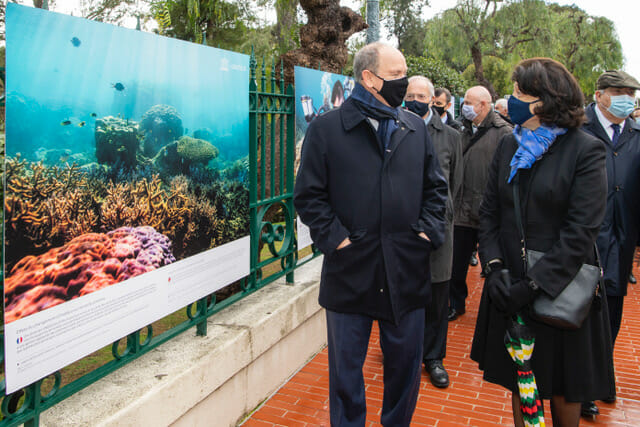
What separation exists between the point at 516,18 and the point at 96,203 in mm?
32192

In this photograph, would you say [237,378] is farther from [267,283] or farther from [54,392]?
A: [54,392]

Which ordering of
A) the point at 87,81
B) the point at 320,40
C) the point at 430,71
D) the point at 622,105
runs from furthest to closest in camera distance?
1. the point at 430,71
2. the point at 320,40
3. the point at 622,105
4. the point at 87,81

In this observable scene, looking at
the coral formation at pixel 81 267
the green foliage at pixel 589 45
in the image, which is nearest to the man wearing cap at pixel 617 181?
the coral formation at pixel 81 267

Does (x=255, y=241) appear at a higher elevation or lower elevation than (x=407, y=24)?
lower

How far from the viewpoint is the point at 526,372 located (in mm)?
2801

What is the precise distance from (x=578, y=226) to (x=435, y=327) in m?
1.94

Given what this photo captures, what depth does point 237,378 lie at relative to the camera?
3.57m

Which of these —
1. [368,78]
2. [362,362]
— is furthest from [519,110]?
[362,362]

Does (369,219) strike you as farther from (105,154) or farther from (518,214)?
(105,154)

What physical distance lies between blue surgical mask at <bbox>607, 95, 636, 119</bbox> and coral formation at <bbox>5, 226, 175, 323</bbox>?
2.86m

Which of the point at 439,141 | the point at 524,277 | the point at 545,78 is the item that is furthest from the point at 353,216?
the point at 439,141

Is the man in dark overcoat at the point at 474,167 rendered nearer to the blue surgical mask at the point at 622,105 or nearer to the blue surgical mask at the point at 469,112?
the blue surgical mask at the point at 469,112

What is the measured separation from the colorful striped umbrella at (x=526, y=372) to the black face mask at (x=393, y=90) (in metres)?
1.23

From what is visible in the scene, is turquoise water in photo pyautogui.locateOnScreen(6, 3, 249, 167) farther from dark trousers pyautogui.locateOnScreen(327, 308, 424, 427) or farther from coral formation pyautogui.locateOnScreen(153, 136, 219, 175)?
dark trousers pyautogui.locateOnScreen(327, 308, 424, 427)
